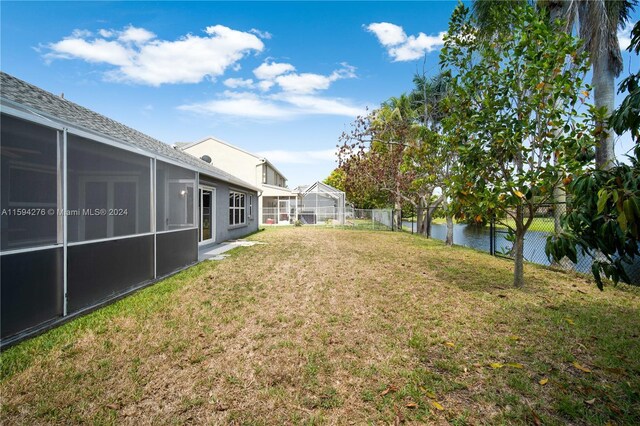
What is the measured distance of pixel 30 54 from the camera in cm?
855

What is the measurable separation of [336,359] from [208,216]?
11001mm

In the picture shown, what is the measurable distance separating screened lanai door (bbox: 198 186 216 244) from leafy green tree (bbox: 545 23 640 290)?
12206 mm

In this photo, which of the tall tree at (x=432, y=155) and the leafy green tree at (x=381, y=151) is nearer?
the tall tree at (x=432, y=155)

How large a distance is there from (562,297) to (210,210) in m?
12.1

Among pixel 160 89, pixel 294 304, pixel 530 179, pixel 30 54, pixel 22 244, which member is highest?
pixel 160 89

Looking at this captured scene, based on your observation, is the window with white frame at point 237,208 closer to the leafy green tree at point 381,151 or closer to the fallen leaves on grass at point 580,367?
the leafy green tree at point 381,151

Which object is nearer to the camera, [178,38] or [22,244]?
[22,244]

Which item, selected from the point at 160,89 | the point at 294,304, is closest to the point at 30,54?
the point at 160,89

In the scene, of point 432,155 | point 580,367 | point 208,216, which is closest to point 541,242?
point 432,155

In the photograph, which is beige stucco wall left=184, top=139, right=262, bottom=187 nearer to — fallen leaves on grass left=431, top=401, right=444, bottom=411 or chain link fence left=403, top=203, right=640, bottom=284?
chain link fence left=403, top=203, right=640, bottom=284

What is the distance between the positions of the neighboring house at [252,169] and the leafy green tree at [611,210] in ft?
83.7

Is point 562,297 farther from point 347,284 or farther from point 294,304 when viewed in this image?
point 294,304

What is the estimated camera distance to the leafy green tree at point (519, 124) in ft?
18.4

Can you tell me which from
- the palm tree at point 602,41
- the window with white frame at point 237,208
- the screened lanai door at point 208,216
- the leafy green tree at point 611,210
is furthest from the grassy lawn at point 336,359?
the window with white frame at point 237,208
